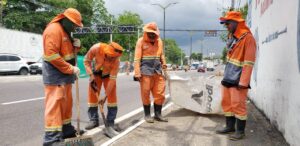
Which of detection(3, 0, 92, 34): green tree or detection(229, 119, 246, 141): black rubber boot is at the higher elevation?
detection(3, 0, 92, 34): green tree

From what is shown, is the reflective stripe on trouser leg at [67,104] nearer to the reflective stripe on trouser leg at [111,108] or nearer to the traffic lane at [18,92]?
the reflective stripe on trouser leg at [111,108]

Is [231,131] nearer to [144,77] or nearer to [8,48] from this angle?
[144,77]

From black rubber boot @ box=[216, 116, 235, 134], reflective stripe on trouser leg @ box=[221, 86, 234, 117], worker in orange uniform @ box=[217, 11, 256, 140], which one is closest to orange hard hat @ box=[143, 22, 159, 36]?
worker in orange uniform @ box=[217, 11, 256, 140]

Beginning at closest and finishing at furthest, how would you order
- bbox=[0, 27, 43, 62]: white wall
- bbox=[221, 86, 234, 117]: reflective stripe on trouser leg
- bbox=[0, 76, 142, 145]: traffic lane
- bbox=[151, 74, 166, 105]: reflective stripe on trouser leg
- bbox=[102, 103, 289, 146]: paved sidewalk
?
bbox=[102, 103, 289, 146]: paved sidewalk, bbox=[0, 76, 142, 145]: traffic lane, bbox=[221, 86, 234, 117]: reflective stripe on trouser leg, bbox=[151, 74, 166, 105]: reflective stripe on trouser leg, bbox=[0, 27, 43, 62]: white wall

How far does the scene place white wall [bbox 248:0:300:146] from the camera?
4.41 m

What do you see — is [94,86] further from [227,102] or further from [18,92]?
[18,92]

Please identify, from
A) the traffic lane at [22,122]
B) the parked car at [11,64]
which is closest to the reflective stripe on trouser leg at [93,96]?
the traffic lane at [22,122]

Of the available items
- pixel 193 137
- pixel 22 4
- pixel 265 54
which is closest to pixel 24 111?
pixel 193 137

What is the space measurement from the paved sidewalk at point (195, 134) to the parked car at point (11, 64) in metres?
19.9

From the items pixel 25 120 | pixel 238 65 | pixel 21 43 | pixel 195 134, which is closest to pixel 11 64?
pixel 21 43

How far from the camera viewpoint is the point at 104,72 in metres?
5.79

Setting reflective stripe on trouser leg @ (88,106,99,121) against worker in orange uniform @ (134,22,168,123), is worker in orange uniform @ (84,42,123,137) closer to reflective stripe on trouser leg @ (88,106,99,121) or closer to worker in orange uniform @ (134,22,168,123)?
reflective stripe on trouser leg @ (88,106,99,121)

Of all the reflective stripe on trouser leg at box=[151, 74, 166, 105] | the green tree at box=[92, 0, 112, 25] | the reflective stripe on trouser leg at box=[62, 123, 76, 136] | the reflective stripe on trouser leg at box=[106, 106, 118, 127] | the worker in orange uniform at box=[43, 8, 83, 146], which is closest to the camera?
the worker in orange uniform at box=[43, 8, 83, 146]

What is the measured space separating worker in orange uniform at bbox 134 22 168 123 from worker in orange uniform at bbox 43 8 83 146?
6.45ft
